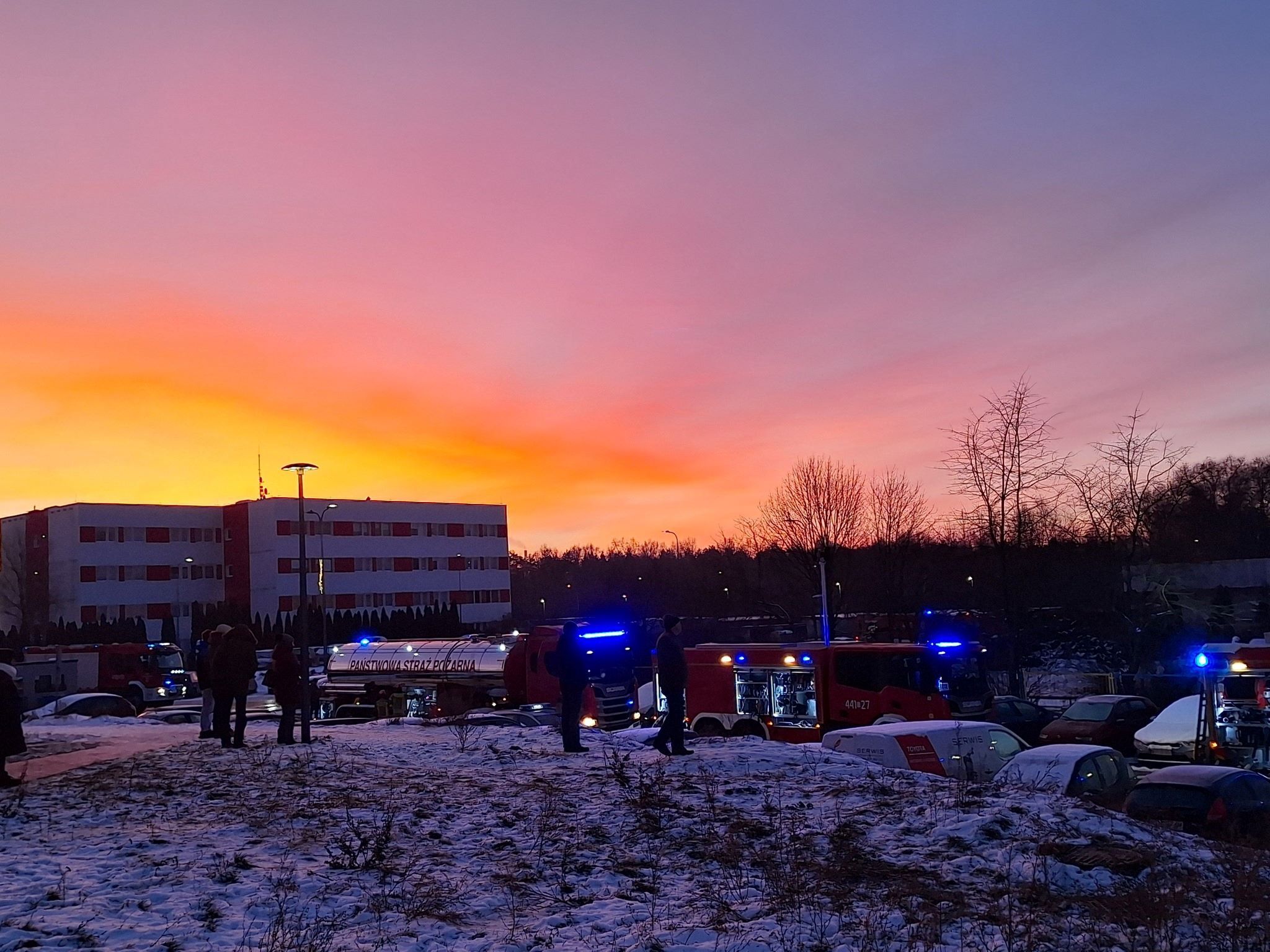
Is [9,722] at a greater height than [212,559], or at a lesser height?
lesser

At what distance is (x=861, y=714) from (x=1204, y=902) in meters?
13.0

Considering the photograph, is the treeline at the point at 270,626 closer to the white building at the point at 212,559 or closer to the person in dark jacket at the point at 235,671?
the white building at the point at 212,559

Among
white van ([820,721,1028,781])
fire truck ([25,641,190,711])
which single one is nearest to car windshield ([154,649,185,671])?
fire truck ([25,641,190,711])

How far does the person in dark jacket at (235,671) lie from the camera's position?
1716 centimetres

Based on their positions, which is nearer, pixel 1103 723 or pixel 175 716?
pixel 1103 723

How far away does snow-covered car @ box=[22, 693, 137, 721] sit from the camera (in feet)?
97.0

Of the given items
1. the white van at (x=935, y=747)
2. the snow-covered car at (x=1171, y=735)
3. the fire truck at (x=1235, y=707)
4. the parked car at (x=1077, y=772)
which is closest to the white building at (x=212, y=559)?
the snow-covered car at (x=1171, y=735)

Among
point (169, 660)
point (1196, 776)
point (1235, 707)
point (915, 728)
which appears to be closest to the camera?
point (1196, 776)

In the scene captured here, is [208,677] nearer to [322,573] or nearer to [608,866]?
[608,866]

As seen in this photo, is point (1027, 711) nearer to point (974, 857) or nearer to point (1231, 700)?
point (1231, 700)

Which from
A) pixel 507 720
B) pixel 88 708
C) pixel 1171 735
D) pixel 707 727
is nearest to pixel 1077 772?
pixel 1171 735

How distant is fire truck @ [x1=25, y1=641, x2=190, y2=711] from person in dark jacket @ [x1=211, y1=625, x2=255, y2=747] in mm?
26540

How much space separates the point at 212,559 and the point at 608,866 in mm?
78268

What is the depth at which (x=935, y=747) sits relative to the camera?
15258 mm
